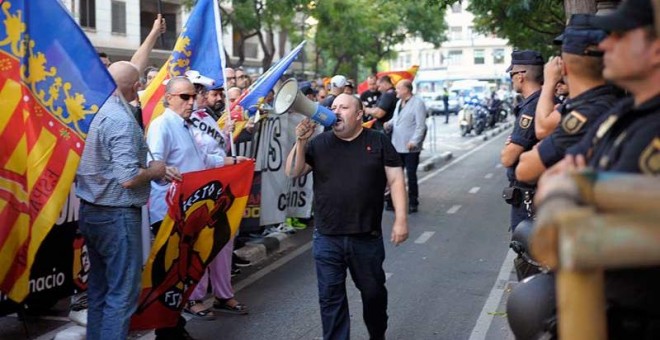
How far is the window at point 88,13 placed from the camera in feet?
106

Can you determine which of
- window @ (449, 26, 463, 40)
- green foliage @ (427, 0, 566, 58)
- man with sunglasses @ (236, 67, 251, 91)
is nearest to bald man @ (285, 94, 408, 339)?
man with sunglasses @ (236, 67, 251, 91)

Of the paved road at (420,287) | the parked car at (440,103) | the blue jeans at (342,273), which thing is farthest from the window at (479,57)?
the blue jeans at (342,273)

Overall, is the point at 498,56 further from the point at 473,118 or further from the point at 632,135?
the point at 632,135

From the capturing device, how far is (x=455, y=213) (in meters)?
12.4

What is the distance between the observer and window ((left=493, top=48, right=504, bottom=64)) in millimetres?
99562

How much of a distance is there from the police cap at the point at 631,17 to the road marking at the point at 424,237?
24.9 ft

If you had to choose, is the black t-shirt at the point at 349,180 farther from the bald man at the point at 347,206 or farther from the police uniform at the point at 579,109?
the police uniform at the point at 579,109

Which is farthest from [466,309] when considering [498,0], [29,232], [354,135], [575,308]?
[498,0]

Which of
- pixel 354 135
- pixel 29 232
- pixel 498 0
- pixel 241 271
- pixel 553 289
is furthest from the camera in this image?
pixel 498 0

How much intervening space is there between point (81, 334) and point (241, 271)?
273 cm

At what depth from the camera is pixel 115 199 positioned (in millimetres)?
5012

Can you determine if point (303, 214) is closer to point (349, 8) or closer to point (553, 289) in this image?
point (553, 289)

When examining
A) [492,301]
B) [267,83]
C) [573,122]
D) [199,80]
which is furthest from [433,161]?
[573,122]

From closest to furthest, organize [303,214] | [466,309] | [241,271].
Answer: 1. [466,309]
2. [241,271]
3. [303,214]
